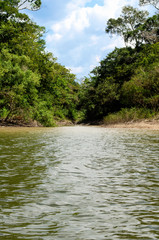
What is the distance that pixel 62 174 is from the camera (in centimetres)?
693

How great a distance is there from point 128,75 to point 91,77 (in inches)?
558

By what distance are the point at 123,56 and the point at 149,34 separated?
6.88 m

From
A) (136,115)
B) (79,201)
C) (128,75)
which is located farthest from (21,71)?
(79,201)

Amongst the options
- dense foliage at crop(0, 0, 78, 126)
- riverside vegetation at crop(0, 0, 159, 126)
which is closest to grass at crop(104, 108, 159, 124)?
riverside vegetation at crop(0, 0, 159, 126)

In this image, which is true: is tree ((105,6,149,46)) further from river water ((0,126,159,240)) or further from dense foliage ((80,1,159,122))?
river water ((0,126,159,240))

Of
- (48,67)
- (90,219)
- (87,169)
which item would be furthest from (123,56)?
(90,219)

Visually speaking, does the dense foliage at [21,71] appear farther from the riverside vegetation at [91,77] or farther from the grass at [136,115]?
the grass at [136,115]

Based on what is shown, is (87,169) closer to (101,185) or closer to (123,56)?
(101,185)

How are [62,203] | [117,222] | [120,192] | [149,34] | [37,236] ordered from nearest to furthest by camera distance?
[37,236]
[117,222]
[62,203]
[120,192]
[149,34]

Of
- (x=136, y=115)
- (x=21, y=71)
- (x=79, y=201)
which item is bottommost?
(x=79, y=201)

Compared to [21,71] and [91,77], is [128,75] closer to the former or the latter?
[91,77]

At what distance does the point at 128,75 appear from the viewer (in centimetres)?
5047

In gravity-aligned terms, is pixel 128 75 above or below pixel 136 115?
above

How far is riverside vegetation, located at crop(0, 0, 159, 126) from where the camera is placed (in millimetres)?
34031
